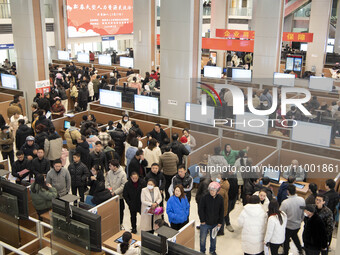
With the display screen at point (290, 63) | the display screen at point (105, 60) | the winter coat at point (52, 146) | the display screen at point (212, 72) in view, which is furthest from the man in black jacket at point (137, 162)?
the display screen at point (290, 63)

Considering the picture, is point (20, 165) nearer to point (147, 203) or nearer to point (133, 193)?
point (133, 193)

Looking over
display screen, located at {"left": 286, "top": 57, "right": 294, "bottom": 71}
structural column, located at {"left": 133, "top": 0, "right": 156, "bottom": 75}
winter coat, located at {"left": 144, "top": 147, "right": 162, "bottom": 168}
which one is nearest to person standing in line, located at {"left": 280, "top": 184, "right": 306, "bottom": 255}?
winter coat, located at {"left": 144, "top": 147, "right": 162, "bottom": 168}

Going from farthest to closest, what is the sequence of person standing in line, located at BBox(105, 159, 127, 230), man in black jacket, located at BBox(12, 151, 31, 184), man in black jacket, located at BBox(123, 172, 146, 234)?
man in black jacket, located at BBox(12, 151, 31, 184), person standing in line, located at BBox(105, 159, 127, 230), man in black jacket, located at BBox(123, 172, 146, 234)

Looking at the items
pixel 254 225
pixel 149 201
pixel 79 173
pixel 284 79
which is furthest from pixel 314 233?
pixel 284 79

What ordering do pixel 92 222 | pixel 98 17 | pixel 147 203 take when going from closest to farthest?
pixel 92 222 < pixel 147 203 < pixel 98 17

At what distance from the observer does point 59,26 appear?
22422mm

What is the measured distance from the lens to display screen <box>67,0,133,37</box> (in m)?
22.8

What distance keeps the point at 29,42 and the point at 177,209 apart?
29.7ft

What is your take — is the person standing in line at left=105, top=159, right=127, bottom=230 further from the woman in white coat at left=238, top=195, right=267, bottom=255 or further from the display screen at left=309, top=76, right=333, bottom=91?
the display screen at left=309, top=76, right=333, bottom=91

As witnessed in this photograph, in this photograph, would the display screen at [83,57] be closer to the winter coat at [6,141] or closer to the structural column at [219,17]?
the structural column at [219,17]

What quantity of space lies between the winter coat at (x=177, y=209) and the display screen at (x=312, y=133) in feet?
7.36

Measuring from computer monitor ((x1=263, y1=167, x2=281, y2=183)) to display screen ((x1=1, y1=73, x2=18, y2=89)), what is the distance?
30.2 ft

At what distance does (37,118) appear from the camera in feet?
31.4

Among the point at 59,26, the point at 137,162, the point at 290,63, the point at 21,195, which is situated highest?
the point at 59,26
